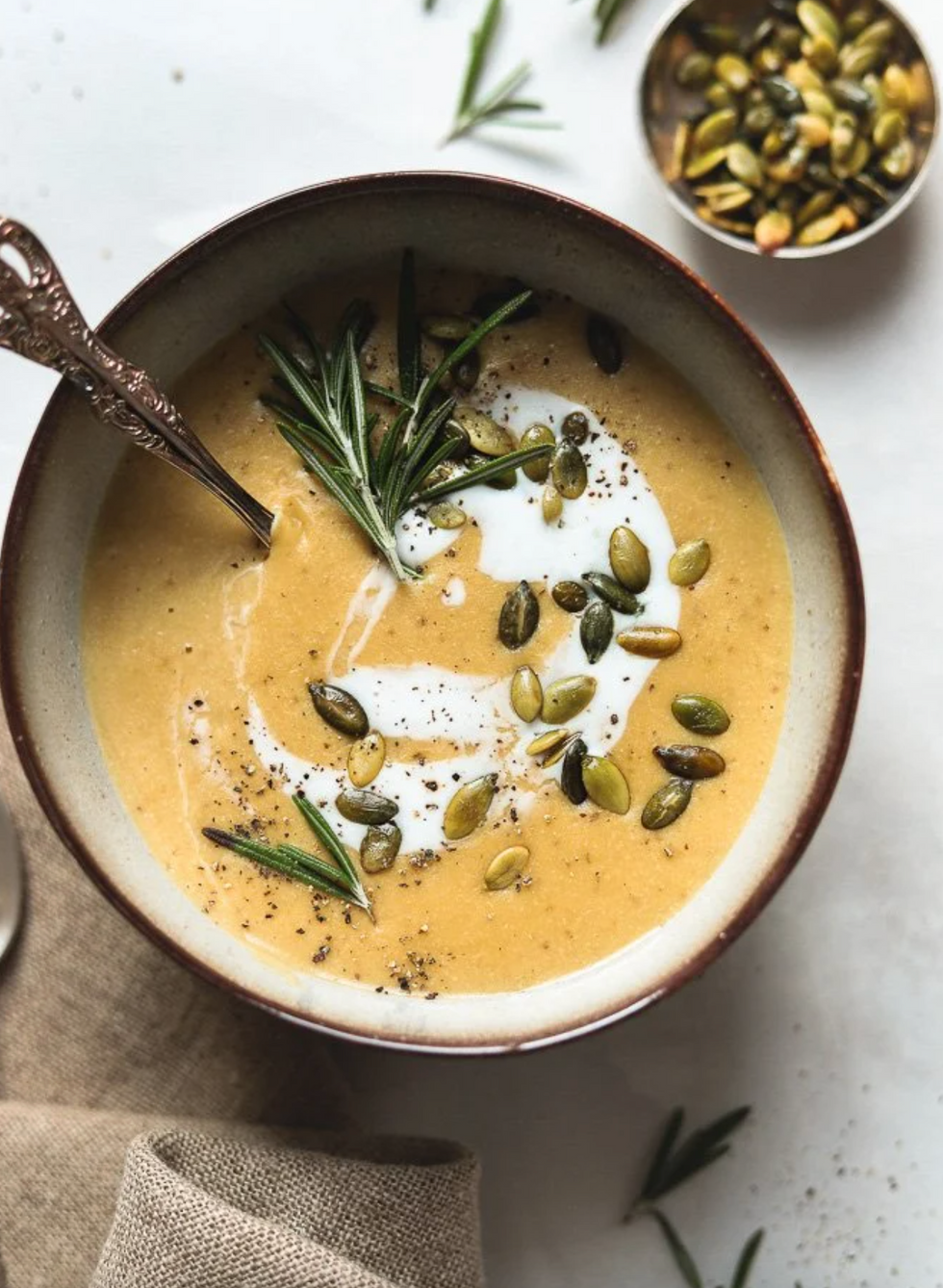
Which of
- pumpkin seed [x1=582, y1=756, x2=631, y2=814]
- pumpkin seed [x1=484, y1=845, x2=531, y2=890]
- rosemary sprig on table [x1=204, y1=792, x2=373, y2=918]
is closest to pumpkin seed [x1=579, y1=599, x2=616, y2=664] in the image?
pumpkin seed [x1=582, y1=756, x2=631, y2=814]

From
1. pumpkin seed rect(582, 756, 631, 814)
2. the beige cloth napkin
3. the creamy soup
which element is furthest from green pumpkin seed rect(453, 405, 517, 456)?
the beige cloth napkin

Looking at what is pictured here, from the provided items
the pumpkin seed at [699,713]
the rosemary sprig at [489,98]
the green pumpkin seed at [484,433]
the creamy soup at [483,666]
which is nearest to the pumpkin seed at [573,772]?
the creamy soup at [483,666]

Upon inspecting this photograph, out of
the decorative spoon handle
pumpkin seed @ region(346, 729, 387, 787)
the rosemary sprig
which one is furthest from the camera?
the rosemary sprig

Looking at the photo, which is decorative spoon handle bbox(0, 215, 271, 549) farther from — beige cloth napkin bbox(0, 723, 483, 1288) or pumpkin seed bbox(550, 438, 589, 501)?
beige cloth napkin bbox(0, 723, 483, 1288)

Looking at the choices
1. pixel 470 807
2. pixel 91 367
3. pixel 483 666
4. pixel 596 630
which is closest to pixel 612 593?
pixel 596 630

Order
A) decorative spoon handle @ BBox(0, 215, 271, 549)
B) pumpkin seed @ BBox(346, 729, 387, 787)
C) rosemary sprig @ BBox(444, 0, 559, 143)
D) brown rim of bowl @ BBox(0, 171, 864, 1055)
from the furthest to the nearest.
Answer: rosemary sprig @ BBox(444, 0, 559, 143) → pumpkin seed @ BBox(346, 729, 387, 787) → brown rim of bowl @ BBox(0, 171, 864, 1055) → decorative spoon handle @ BBox(0, 215, 271, 549)

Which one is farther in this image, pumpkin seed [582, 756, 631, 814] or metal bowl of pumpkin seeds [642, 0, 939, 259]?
metal bowl of pumpkin seeds [642, 0, 939, 259]

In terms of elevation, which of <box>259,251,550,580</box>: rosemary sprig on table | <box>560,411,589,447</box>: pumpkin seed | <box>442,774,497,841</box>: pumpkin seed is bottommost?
<box>442,774,497,841</box>: pumpkin seed

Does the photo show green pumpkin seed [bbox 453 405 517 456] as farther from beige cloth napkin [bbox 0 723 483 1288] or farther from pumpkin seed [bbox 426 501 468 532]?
beige cloth napkin [bbox 0 723 483 1288]

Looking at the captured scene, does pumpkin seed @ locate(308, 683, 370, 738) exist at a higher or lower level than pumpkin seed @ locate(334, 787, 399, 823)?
higher
